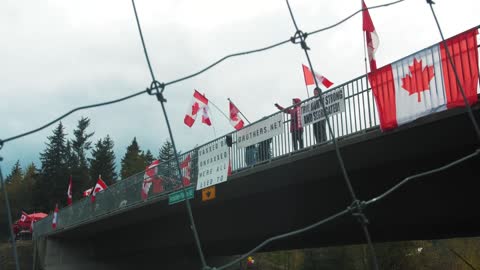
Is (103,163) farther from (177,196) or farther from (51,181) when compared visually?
(177,196)

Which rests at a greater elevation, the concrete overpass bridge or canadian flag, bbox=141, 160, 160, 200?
canadian flag, bbox=141, 160, 160, 200

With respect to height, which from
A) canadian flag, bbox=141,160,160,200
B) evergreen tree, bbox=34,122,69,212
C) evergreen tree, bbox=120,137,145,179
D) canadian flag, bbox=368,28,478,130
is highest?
evergreen tree, bbox=120,137,145,179

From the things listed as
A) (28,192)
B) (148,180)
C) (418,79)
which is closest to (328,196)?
(418,79)

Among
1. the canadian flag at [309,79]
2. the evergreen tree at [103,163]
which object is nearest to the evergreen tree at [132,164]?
the evergreen tree at [103,163]

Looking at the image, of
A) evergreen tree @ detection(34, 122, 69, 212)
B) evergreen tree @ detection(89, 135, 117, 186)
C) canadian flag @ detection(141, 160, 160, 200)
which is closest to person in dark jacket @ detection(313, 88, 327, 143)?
canadian flag @ detection(141, 160, 160, 200)

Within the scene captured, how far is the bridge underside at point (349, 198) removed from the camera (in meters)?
10.6

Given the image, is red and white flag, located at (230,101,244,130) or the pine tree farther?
the pine tree

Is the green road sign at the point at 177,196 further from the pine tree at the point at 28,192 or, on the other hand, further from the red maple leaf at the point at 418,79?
the pine tree at the point at 28,192

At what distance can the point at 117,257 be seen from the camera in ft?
88.3

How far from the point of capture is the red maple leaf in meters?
10.1

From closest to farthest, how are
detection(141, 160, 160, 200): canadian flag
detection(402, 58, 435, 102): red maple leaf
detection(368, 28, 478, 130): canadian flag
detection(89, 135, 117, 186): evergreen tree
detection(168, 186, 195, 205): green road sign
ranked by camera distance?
detection(368, 28, 478, 130): canadian flag → detection(402, 58, 435, 102): red maple leaf → detection(168, 186, 195, 205): green road sign → detection(141, 160, 160, 200): canadian flag → detection(89, 135, 117, 186): evergreen tree

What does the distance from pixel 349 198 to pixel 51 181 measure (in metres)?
61.9

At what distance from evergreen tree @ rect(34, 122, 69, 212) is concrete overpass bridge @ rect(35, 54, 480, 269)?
157ft

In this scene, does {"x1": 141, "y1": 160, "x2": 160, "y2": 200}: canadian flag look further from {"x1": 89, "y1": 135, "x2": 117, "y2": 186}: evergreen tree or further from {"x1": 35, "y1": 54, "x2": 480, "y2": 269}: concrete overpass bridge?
{"x1": 89, "y1": 135, "x2": 117, "y2": 186}: evergreen tree
